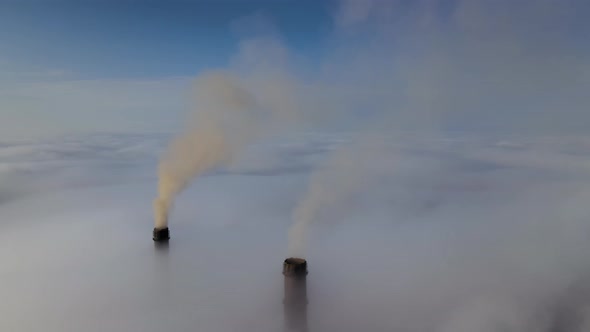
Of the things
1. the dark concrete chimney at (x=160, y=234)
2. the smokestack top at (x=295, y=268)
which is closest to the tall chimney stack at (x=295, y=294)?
the smokestack top at (x=295, y=268)

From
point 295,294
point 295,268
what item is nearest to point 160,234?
Answer: point 295,294

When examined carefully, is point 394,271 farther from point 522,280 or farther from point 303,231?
point 303,231

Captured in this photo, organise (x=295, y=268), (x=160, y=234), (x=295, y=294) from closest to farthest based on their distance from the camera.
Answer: (x=295, y=268), (x=295, y=294), (x=160, y=234)

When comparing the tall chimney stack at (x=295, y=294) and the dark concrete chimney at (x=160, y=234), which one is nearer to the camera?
the tall chimney stack at (x=295, y=294)

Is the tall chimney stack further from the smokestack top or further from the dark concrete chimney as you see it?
the dark concrete chimney

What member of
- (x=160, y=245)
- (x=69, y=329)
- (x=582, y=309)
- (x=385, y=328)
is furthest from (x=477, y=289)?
(x=69, y=329)

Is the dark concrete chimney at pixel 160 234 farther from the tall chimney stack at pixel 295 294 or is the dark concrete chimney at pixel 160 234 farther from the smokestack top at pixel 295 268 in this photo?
the smokestack top at pixel 295 268

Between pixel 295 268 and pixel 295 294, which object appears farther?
pixel 295 294

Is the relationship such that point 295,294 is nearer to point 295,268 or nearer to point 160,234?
point 295,268
